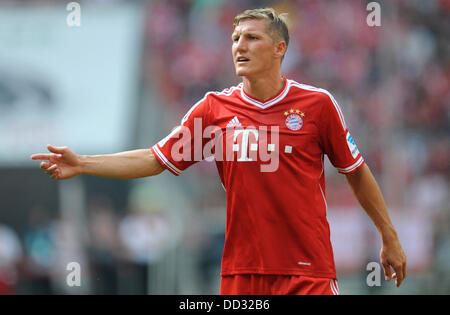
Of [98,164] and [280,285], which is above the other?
[98,164]

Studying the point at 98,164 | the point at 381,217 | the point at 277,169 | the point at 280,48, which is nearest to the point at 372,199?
the point at 381,217

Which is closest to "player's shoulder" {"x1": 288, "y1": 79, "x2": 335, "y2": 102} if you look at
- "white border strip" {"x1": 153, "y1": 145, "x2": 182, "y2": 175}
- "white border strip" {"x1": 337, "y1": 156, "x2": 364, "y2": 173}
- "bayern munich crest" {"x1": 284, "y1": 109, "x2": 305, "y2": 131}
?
"bayern munich crest" {"x1": 284, "y1": 109, "x2": 305, "y2": 131}

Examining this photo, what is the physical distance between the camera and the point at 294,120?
469cm

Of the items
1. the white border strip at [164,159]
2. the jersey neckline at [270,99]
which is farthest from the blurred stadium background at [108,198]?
the jersey neckline at [270,99]

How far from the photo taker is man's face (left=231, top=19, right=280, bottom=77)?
4711 millimetres

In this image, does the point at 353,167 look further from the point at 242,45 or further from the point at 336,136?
the point at 242,45

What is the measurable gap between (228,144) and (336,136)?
67 centimetres

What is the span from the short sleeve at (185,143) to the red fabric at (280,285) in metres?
0.83

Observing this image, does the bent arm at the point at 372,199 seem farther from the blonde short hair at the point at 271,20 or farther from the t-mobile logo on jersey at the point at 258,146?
the blonde short hair at the point at 271,20

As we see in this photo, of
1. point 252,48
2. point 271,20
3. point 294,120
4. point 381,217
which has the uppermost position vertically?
point 271,20

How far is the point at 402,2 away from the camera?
61.8ft

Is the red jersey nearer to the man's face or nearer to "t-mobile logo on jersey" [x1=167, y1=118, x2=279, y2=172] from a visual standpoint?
"t-mobile logo on jersey" [x1=167, y1=118, x2=279, y2=172]

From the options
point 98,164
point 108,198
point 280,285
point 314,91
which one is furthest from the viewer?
point 108,198

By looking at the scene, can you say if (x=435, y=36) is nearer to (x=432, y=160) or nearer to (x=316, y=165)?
(x=432, y=160)
